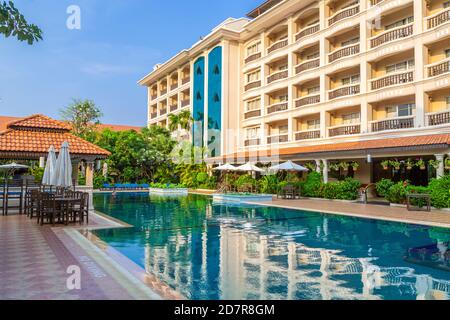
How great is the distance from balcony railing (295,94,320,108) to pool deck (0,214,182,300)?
22.3m

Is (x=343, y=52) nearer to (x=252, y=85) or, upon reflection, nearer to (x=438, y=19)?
(x=438, y=19)

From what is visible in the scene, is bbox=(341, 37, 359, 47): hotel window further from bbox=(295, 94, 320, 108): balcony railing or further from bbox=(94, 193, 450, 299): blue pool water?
bbox=(94, 193, 450, 299): blue pool water

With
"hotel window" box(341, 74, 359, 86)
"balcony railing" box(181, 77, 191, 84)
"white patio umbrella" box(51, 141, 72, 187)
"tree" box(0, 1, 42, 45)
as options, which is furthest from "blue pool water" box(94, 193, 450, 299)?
"balcony railing" box(181, 77, 191, 84)

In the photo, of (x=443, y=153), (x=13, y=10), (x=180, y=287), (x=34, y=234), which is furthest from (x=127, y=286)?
(x=443, y=153)

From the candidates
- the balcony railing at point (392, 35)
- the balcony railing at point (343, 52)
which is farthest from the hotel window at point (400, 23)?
the balcony railing at point (343, 52)

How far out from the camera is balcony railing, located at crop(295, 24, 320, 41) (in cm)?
2827

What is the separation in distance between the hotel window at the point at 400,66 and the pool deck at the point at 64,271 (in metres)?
22.1

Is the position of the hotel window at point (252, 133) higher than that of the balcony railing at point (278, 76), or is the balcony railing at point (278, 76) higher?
the balcony railing at point (278, 76)

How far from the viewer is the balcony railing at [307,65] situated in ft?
92.2

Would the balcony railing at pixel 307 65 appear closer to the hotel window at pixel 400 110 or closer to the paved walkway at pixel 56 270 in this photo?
the hotel window at pixel 400 110

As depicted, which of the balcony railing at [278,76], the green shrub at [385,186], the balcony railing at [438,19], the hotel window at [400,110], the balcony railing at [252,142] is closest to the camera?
the green shrub at [385,186]

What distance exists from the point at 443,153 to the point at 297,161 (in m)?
11.4

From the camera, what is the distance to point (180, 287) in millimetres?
5797

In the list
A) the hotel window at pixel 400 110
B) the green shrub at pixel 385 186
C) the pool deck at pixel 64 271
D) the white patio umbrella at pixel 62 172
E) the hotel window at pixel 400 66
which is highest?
the hotel window at pixel 400 66
